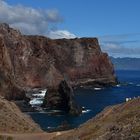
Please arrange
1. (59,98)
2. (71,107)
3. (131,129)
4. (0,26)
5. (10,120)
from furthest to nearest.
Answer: (0,26) → (59,98) → (71,107) → (10,120) → (131,129)

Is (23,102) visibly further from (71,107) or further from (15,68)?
(15,68)

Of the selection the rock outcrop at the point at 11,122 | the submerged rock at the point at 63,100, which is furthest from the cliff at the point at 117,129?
the submerged rock at the point at 63,100

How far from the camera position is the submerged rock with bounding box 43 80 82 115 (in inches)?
5002

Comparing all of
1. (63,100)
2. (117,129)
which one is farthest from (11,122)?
(63,100)

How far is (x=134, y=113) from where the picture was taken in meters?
36.5

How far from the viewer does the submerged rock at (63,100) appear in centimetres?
12706

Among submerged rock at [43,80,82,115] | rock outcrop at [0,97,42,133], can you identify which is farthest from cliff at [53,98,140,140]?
submerged rock at [43,80,82,115]

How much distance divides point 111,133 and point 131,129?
1944 mm

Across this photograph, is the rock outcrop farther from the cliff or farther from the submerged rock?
the submerged rock

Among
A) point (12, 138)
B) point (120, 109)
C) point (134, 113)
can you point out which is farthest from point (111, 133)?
point (12, 138)

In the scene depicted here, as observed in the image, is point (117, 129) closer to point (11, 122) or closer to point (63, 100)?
point (11, 122)

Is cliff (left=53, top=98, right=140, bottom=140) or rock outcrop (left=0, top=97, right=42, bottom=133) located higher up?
cliff (left=53, top=98, right=140, bottom=140)

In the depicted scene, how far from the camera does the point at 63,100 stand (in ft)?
438

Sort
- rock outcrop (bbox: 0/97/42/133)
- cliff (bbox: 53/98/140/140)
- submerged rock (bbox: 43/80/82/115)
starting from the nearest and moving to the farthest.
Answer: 1. cliff (bbox: 53/98/140/140)
2. rock outcrop (bbox: 0/97/42/133)
3. submerged rock (bbox: 43/80/82/115)
